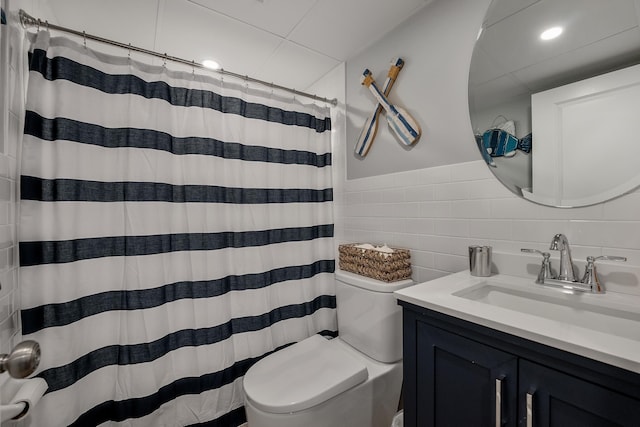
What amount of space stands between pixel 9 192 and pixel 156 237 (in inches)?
19.8

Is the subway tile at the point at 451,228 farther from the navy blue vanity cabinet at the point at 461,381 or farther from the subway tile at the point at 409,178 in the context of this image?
the navy blue vanity cabinet at the point at 461,381

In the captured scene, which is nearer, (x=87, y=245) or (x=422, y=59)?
(x=87, y=245)

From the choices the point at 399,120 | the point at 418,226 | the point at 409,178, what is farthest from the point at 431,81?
the point at 418,226

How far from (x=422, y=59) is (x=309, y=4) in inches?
24.0

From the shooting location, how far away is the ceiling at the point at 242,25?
127 centimetres

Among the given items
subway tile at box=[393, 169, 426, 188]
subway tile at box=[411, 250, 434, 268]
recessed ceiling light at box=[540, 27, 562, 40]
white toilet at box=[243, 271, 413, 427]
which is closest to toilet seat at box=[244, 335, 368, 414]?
white toilet at box=[243, 271, 413, 427]

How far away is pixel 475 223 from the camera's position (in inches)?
45.4

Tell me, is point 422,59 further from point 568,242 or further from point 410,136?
point 568,242

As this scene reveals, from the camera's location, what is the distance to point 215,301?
1.43m

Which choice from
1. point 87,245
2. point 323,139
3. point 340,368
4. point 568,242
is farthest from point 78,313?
point 568,242

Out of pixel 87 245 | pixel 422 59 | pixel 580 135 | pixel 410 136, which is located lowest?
pixel 87 245

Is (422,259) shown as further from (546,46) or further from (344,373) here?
(546,46)

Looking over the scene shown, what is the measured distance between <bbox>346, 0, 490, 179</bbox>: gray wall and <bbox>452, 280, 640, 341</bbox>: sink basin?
1.82 feet

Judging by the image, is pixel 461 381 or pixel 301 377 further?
pixel 301 377
